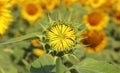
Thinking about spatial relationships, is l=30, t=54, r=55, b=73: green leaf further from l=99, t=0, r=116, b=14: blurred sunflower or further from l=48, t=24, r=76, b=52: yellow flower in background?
l=99, t=0, r=116, b=14: blurred sunflower

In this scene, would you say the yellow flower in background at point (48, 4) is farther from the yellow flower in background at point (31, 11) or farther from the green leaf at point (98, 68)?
the green leaf at point (98, 68)

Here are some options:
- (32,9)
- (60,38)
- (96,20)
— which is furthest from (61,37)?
(32,9)

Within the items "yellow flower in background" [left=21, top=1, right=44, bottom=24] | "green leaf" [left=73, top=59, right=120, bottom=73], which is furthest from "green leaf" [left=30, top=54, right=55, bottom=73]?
"yellow flower in background" [left=21, top=1, right=44, bottom=24]

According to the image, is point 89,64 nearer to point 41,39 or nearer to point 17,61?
point 41,39

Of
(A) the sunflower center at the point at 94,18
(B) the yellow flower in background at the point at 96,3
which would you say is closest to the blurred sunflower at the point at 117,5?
(B) the yellow flower in background at the point at 96,3

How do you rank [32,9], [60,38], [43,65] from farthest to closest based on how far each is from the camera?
[32,9] < [43,65] < [60,38]

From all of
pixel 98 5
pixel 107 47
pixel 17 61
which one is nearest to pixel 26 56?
pixel 17 61

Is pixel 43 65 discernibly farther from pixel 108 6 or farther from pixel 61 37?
pixel 108 6
